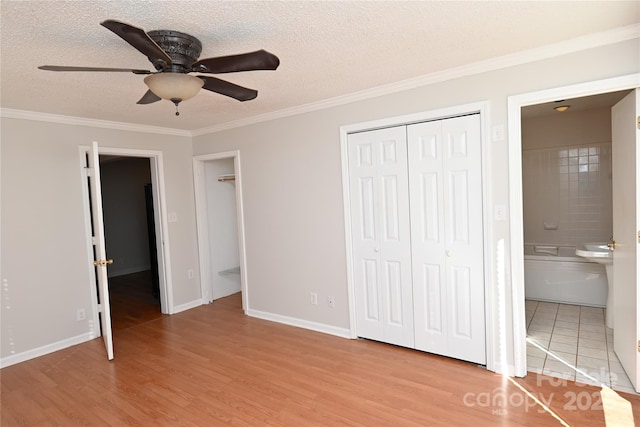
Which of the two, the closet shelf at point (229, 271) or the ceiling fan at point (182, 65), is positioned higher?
the ceiling fan at point (182, 65)

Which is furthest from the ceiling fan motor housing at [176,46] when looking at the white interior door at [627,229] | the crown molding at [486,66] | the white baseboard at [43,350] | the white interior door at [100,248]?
the white baseboard at [43,350]

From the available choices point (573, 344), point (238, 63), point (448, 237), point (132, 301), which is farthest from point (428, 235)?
point (132, 301)

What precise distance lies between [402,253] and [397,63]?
5.34 ft

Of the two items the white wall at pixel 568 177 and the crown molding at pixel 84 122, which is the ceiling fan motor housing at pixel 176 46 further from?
the white wall at pixel 568 177

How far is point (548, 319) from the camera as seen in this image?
12.8 ft

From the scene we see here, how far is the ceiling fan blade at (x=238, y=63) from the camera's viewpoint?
5.96 ft

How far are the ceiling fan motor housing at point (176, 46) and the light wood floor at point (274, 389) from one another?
2251mm

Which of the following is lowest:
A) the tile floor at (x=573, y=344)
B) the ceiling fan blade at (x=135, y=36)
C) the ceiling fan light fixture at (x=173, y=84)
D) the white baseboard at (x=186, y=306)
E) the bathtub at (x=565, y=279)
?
the tile floor at (x=573, y=344)

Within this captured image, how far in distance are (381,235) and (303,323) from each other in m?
1.44

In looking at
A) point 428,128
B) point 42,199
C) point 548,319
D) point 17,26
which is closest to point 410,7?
point 428,128

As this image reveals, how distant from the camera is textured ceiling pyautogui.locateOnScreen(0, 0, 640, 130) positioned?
1815 millimetres

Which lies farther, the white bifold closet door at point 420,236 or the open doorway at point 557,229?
the white bifold closet door at point 420,236

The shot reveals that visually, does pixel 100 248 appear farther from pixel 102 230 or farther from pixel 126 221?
pixel 126 221

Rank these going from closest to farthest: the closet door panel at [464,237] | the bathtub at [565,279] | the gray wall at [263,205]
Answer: the closet door panel at [464,237]
the gray wall at [263,205]
the bathtub at [565,279]
